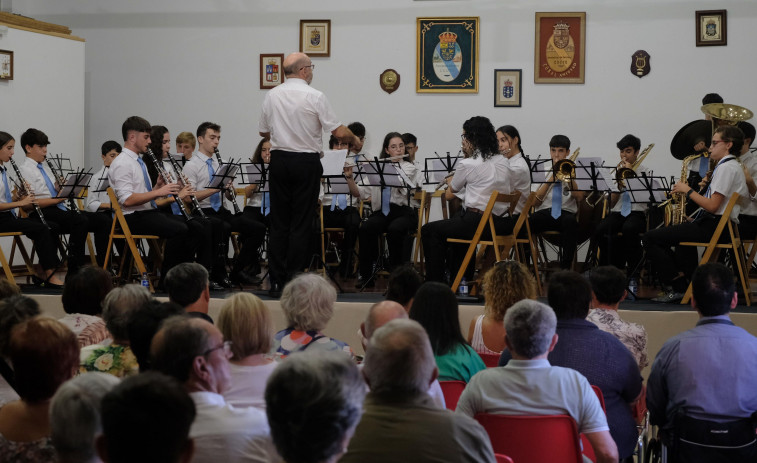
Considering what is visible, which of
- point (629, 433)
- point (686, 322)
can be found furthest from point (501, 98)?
point (629, 433)

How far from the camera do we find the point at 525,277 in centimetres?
378

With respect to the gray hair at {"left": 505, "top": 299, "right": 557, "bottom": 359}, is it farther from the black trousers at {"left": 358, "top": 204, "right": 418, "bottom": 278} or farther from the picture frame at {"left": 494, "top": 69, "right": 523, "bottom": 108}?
the picture frame at {"left": 494, "top": 69, "right": 523, "bottom": 108}

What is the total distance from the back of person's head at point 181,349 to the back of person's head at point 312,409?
1.41ft

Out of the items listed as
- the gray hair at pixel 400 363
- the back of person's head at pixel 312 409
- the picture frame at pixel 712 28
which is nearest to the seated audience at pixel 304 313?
the gray hair at pixel 400 363

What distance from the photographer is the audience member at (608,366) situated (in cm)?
301

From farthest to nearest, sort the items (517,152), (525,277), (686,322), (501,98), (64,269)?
(501,98) → (64,269) → (517,152) → (686,322) → (525,277)

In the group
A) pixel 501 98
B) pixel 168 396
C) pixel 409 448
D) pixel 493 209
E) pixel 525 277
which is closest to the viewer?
pixel 168 396

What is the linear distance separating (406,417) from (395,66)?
7.45 metres

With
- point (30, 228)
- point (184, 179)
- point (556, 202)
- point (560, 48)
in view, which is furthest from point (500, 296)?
point (560, 48)

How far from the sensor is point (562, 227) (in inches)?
289

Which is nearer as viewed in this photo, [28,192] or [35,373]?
[35,373]

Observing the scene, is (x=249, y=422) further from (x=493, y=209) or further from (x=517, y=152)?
(x=517, y=152)

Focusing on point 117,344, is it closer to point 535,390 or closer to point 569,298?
point 535,390

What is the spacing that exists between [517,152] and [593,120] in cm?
205
